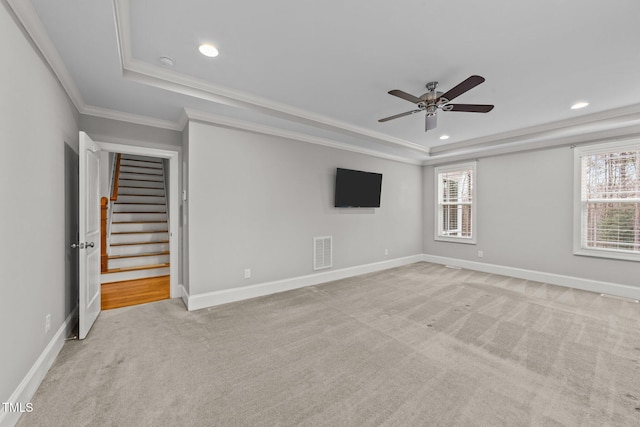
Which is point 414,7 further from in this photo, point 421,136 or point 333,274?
point 333,274

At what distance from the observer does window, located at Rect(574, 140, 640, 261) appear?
379cm

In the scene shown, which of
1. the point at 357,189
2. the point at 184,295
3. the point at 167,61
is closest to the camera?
the point at 167,61

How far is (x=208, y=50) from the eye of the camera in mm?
2232

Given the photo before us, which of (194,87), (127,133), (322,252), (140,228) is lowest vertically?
(322,252)

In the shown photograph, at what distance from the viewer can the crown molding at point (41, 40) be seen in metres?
1.57

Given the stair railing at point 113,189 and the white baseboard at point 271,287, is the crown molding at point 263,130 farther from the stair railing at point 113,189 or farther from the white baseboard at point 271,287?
the stair railing at point 113,189

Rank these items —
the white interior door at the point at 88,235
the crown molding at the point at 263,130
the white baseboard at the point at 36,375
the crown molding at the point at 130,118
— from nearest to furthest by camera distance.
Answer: the white baseboard at the point at 36,375 < the white interior door at the point at 88,235 < the crown molding at the point at 130,118 < the crown molding at the point at 263,130

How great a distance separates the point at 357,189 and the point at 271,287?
232 centimetres

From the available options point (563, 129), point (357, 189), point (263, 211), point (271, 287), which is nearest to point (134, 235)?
point (263, 211)

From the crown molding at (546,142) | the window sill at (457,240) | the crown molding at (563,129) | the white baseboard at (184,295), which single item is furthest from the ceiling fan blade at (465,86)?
the window sill at (457,240)

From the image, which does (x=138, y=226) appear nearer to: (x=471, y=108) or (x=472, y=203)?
(x=471, y=108)

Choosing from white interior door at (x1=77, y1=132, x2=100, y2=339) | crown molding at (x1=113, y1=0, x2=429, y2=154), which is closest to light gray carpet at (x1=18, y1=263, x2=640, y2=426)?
white interior door at (x1=77, y1=132, x2=100, y2=339)

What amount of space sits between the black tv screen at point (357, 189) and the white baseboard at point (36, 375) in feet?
12.1

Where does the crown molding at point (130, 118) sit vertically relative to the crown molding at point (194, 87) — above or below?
below
